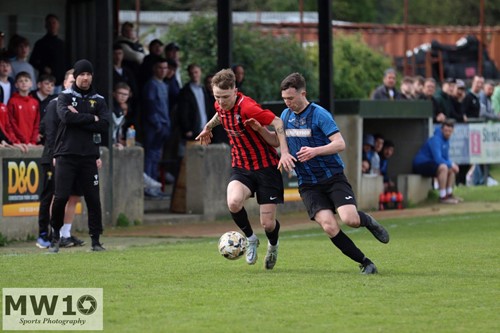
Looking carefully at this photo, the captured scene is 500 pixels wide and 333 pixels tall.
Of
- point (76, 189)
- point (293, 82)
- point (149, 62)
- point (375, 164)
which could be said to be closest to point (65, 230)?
point (76, 189)

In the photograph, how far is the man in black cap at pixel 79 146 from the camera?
14.3m

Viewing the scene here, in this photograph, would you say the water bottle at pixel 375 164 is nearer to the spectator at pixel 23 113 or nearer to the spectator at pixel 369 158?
the spectator at pixel 369 158

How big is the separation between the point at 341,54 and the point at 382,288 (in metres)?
24.5

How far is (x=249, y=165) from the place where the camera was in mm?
12391

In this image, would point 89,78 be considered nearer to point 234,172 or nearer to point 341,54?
point 234,172

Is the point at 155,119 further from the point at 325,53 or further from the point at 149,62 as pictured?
the point at 325,53

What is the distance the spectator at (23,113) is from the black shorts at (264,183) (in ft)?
16.6

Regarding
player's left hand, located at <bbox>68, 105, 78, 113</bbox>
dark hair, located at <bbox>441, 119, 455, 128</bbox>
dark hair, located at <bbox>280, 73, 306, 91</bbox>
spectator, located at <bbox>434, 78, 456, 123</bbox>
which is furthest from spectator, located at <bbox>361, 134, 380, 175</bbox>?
Result: dark hair, located at <bbox>280, 73, 306, 91</bbox>

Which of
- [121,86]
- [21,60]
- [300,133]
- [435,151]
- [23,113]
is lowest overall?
[435,151]

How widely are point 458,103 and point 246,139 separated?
49.2 feet

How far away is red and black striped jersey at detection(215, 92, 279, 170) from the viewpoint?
12.2m

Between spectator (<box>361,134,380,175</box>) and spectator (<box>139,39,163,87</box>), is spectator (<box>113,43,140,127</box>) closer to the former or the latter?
spectator (<box>139,39,163,87</box>)

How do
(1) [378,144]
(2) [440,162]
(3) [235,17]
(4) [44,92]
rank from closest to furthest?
(4) [44,92] → (1) [378,144] → (2) [440,162] → (3) [235,17]

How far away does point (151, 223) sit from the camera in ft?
62.8
